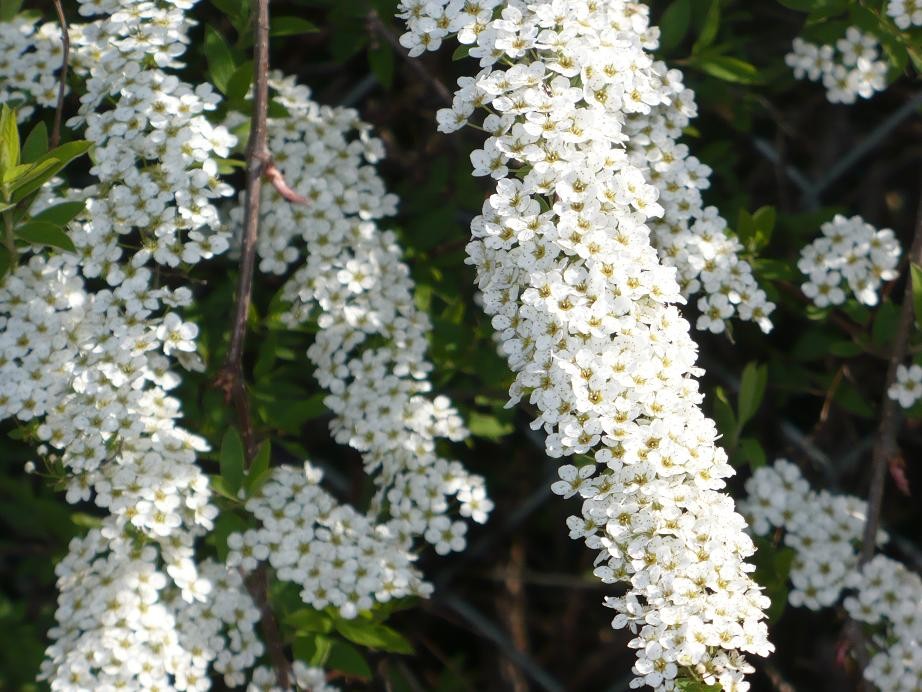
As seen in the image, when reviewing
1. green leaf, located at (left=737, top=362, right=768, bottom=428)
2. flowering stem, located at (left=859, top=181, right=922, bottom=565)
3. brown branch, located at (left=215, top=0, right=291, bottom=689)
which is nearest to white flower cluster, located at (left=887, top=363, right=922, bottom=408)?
flowering stem, located at (left=859, top=181, right=922, bottom=565)

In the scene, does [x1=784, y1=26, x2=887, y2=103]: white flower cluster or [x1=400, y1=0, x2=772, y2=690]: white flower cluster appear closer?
[x1=400, y1=0, x2=772, y2=690]: white flower cluster

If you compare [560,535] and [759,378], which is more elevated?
[759,378]

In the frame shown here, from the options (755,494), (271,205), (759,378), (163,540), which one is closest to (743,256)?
(759,378)

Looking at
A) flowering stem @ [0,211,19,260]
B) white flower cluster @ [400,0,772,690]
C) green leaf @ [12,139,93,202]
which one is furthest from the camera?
flowering stem @ [0,211,19,260]

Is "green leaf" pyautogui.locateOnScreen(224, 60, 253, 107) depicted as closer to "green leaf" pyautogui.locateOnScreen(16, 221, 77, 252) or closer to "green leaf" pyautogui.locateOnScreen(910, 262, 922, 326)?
"green leaf" pyautogui.locateOnScreen(16, 221, 77, 252)

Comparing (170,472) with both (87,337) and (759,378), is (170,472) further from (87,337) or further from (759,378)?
(759,378)

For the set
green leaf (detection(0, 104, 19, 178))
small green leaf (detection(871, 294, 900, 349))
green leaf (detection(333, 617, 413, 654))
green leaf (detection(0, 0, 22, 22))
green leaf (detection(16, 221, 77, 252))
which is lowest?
green leaf (detection(333, 617, 413, 654))

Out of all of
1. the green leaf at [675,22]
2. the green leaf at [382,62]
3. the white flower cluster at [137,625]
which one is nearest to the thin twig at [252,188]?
the white flower cluster at [137,625]
